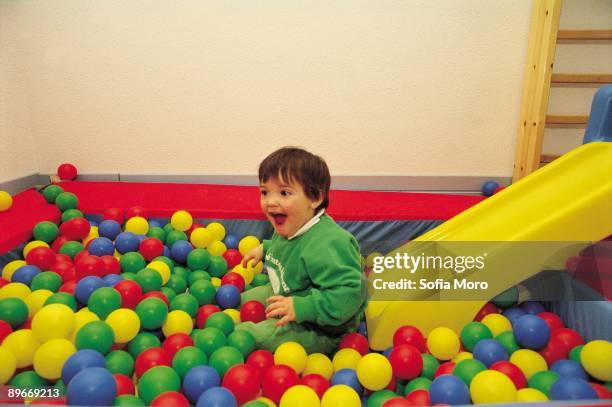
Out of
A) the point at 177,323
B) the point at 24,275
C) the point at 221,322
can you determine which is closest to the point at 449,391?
the point at 221,322

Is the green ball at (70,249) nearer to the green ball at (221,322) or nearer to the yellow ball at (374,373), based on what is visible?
the green ball at (221,322)

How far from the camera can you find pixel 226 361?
3.77 feet

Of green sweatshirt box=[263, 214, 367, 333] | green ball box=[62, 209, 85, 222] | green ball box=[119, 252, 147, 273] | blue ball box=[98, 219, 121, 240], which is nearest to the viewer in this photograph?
green sweatshirt box=[263, 214, 367, 333]

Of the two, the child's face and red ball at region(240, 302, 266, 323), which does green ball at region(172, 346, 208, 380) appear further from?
the child's face

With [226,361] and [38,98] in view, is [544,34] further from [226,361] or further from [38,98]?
[38,98]

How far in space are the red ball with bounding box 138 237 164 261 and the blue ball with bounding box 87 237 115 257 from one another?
0.11 meters

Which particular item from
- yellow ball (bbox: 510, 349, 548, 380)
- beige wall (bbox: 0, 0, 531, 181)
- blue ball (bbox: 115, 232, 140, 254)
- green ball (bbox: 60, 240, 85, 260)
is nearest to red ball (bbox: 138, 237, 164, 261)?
blue ball (bbox: 115, 232, 140, 254)

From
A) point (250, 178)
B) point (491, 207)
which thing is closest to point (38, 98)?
point (250, 178)

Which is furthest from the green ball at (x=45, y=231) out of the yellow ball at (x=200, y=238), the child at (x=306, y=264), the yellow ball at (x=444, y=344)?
the yellow ball at (x=444, y=344)

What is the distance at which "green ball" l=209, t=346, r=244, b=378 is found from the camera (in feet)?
3.76

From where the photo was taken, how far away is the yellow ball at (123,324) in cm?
120

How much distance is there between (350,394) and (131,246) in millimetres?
1069

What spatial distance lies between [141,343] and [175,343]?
3.6 inches

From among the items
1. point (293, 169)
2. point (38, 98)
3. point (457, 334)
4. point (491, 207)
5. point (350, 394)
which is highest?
point (38, 98)
